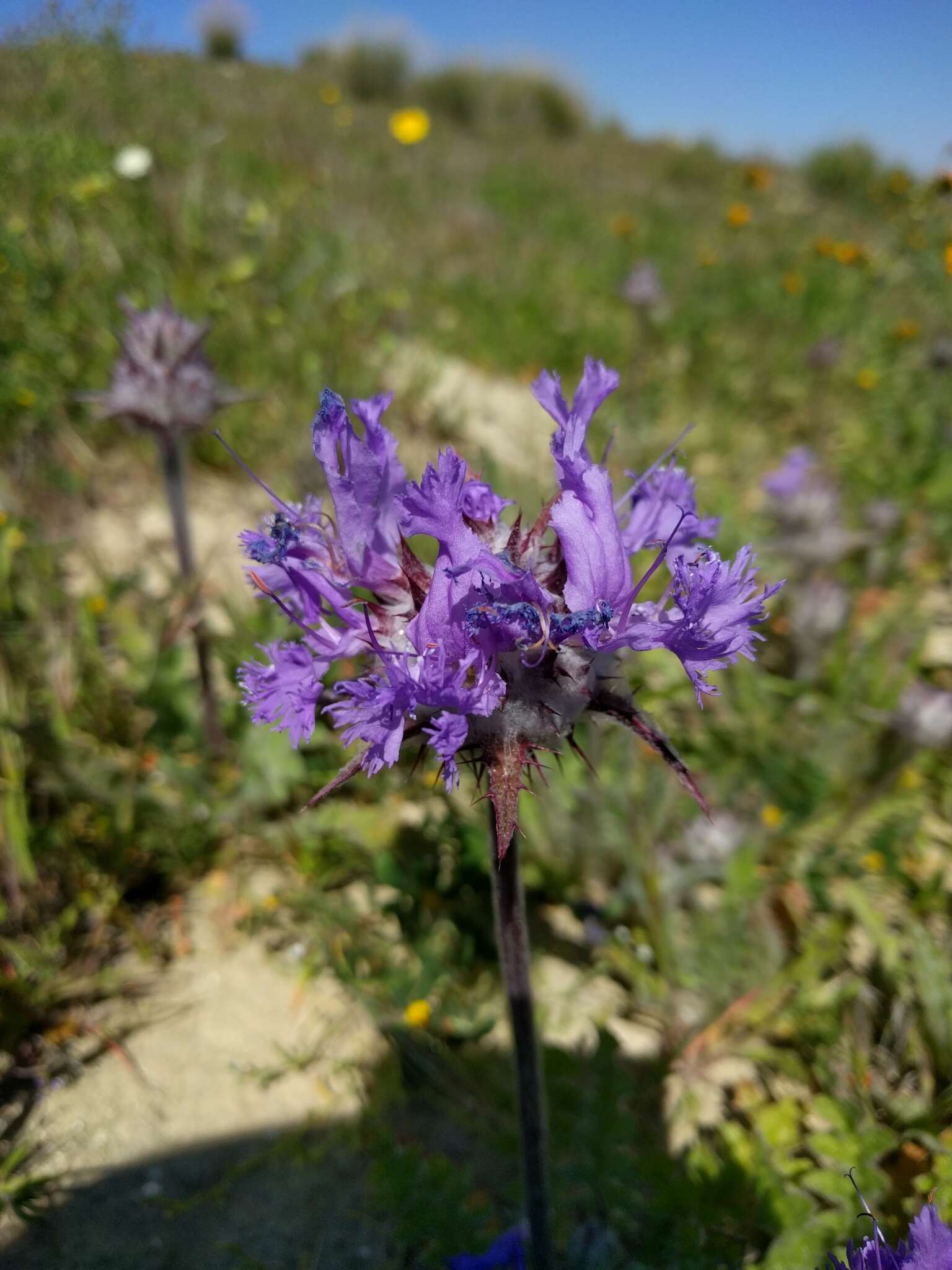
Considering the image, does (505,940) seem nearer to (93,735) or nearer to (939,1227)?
(939,1227)

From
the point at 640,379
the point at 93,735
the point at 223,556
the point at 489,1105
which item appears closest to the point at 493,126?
the point at 640,379

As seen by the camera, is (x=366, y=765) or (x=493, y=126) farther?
(x=493, y=126)

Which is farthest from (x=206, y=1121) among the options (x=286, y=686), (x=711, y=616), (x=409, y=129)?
(x=409, y=129)

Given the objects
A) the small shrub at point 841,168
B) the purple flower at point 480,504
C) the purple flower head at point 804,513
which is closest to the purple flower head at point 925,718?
the purple flower head at point 804,513

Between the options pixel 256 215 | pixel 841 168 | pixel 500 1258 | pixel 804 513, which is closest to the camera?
pixel 500 1258

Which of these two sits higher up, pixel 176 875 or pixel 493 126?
pixel 493 126

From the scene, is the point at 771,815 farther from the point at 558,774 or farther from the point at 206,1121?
the point at 206,1121
